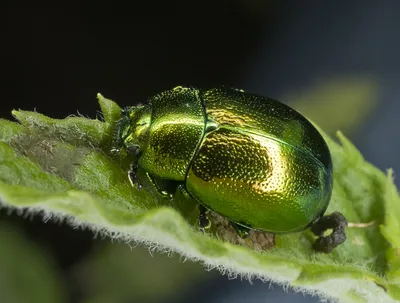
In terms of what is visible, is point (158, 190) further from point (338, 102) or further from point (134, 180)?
point (338, 102)

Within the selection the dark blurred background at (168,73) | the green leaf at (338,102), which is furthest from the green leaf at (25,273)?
the green leaf at (338,102)

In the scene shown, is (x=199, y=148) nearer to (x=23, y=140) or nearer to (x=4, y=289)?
(x=23, y=140)

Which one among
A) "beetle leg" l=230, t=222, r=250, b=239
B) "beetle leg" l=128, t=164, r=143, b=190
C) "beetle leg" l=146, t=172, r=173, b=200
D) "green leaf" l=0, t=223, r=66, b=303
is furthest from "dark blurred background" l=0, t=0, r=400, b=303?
"beetle leg" l=128, t=164, r=143, b=190

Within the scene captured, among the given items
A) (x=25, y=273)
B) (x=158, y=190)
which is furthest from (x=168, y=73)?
(x=158, y=190)

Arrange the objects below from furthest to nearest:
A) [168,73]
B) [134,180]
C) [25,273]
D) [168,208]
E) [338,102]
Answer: [338,102]
[168,73]
[25,273]
[134,180]
[168,208]

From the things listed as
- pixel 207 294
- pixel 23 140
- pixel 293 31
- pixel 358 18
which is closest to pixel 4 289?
pixel 207 294

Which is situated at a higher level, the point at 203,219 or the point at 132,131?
the point at 132,131
